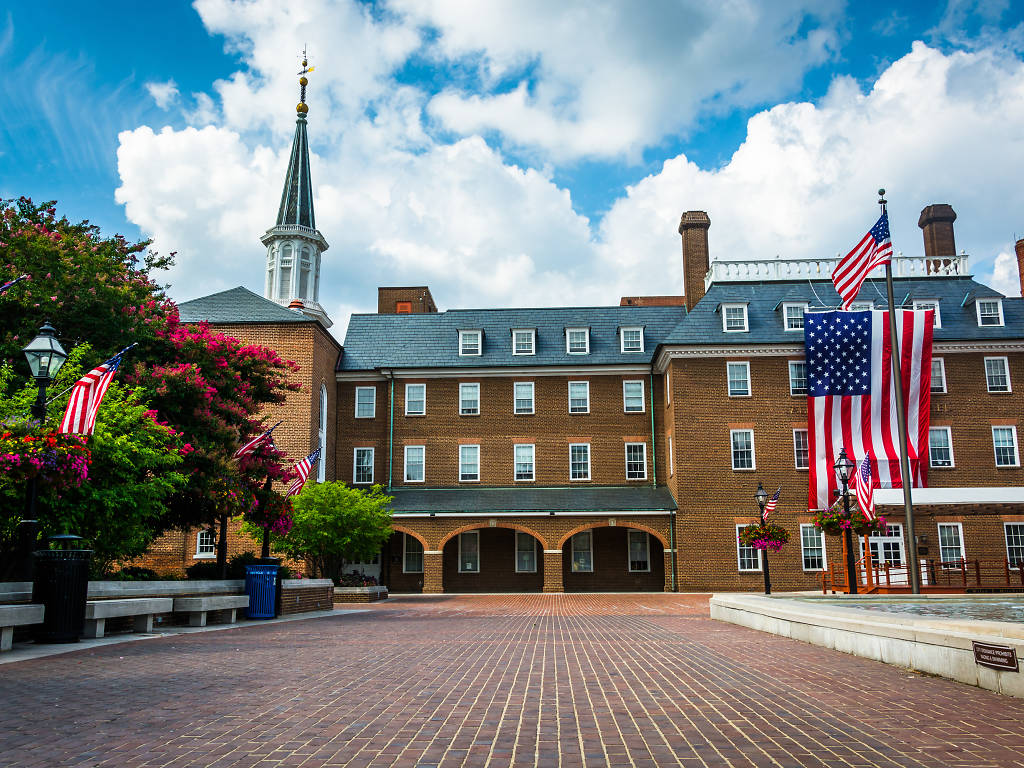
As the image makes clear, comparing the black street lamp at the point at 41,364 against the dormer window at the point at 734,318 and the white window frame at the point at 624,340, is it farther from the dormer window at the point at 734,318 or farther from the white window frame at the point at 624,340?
the white window frame at the point at 624,340

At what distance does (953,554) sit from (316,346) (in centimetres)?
2747

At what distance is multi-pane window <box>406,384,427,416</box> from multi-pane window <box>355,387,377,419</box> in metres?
1.59

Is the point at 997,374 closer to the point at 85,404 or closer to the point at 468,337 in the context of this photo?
the point at 468,337

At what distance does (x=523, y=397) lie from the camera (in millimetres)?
40000

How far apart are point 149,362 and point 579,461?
21.3m

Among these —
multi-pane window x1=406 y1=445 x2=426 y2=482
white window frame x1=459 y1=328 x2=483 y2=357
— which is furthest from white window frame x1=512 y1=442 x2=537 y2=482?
white window frame x1=459 y1=328 x2=483 y2=357

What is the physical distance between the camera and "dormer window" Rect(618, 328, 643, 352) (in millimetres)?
40562

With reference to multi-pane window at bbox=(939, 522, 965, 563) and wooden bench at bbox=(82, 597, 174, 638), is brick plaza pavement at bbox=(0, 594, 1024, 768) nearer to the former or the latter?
wooden bench at bbox=(82, 597, 174, 638)

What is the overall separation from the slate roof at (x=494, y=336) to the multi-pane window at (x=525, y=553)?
7863 mm

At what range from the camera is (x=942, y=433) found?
36.2 metres

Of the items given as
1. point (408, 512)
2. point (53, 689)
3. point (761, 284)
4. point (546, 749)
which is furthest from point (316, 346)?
point (546, 749)

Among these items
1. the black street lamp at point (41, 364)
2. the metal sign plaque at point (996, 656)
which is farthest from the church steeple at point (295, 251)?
the metal sign plaque at point (996, 656)

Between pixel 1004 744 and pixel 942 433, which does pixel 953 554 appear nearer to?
pixel 942 433

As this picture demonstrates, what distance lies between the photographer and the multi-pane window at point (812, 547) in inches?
1375
